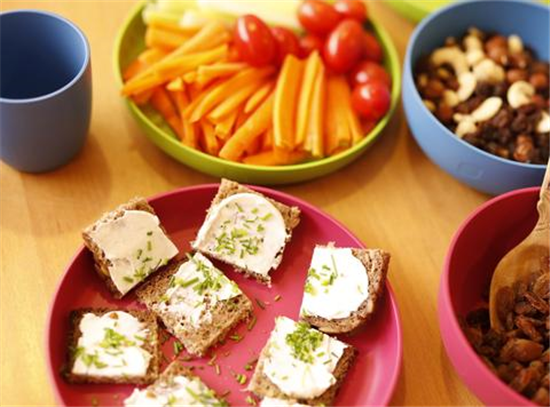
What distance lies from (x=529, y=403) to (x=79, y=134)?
97 cm

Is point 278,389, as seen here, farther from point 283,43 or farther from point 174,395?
point 283,43

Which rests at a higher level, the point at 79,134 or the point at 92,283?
the point at 79,134

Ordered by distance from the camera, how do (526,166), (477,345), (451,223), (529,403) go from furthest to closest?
(451,223), (526,166), (477,345), (529,403)

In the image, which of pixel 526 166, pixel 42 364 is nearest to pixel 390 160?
pixel 526 166

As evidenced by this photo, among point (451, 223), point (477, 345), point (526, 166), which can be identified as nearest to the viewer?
point (477, 345)

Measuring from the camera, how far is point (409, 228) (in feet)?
5.13

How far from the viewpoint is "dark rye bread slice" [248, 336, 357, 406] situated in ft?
4.05

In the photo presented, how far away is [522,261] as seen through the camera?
4.56 ft

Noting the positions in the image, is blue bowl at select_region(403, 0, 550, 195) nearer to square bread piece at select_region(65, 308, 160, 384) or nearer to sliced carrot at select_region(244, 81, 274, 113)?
sliced carrot at select_region(244, 81, 274, 113)

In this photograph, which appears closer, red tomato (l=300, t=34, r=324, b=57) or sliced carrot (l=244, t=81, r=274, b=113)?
sliced carrot (l=244, t=81, r=274, b=113)

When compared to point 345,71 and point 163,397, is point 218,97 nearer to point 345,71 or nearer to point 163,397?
point 345,71

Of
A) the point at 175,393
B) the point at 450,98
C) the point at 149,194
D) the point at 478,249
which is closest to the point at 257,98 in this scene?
the point at 149,194

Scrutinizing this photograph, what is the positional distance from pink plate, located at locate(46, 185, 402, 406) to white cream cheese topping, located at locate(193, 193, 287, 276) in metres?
0.04

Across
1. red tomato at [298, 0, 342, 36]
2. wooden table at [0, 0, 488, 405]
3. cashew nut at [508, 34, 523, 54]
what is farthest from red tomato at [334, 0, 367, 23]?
cashew nut at [508, 34, 523, 54]
